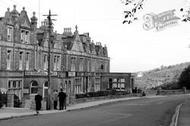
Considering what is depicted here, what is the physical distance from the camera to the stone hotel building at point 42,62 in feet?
144

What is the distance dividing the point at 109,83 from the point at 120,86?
2.48 m

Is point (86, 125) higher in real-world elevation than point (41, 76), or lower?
lower

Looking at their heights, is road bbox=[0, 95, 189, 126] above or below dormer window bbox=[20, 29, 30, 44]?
below

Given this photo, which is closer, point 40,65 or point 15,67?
point 15,67

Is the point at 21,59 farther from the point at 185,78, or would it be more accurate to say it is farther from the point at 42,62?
the point at 185,78

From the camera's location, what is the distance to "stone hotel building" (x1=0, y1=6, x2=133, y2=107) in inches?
1726

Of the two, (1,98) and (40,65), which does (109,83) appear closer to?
(40,65)

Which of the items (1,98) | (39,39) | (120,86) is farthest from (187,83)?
(1,98)

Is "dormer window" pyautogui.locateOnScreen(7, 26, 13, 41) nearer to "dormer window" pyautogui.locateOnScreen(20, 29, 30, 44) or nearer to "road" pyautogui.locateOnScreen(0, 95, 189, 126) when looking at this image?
"dormer window" pyautogui.locateOnScreen(20, 29, 30, 44)

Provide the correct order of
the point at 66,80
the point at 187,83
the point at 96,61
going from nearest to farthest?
the point at 66,80, the point at 96,61, the point at 187,83

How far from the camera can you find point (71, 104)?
41188mm

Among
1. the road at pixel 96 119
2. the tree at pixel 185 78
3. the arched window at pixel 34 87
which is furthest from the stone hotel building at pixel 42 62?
the tree at pixel 185 78

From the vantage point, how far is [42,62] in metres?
51.7

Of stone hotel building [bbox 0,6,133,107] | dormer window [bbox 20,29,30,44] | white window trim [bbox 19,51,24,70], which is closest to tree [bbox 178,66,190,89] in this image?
stone hotel building [bbox 0,6,133,107]
